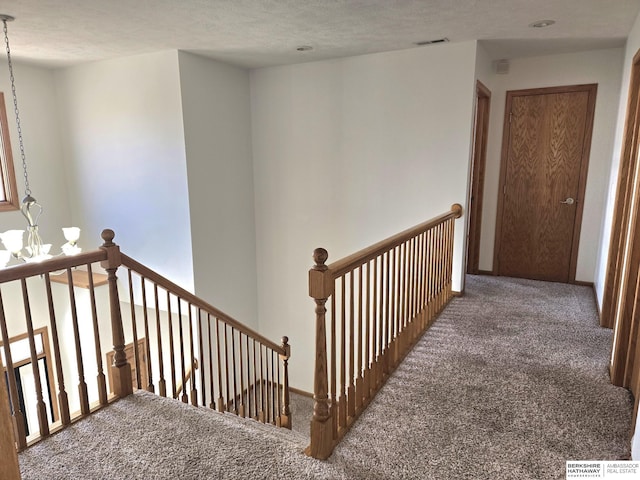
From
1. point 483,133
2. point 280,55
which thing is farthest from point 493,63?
point 280,55

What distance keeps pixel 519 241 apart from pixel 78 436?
4.64 m

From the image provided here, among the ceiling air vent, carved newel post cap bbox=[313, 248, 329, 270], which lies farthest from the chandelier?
the ceiling air vent

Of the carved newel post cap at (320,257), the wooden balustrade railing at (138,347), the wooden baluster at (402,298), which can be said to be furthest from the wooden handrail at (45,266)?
the wooden baluster at (402,298)

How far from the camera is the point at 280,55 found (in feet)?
14.1

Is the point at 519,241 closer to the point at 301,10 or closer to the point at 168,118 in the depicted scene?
the point at 301,10

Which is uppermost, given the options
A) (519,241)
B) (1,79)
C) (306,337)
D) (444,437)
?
(1,79)

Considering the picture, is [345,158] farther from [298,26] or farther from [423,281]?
[423,281]

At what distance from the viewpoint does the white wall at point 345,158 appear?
13.3 feet

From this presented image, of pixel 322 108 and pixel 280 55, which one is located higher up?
pixel 280 55

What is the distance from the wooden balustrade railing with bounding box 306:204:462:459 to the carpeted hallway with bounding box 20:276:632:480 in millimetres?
121

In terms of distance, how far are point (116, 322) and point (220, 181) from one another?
8.73 feet

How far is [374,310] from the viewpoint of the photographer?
8.29 ft

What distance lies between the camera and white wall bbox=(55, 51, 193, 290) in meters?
4.34

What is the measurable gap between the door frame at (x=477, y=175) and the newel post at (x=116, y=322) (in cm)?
367
